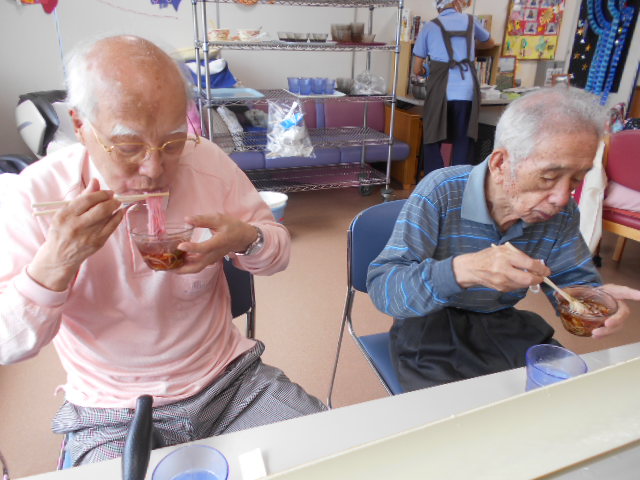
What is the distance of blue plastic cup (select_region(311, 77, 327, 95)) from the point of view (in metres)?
3.62

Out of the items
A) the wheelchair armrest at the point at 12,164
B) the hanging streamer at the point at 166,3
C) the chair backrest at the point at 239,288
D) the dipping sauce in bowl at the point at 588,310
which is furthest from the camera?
the hanging streamer at the point at 166,3

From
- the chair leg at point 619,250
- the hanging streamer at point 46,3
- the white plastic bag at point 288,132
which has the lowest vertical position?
the chair leg at point 619,250

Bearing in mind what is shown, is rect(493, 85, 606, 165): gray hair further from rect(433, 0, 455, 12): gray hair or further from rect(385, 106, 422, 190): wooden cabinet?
rect(385, 106, 422, 190): wooden cabinet

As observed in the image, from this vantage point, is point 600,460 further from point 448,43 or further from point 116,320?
point 448,43

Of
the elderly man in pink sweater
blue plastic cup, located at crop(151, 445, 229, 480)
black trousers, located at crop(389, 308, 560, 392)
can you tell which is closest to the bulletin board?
black trousers, located at crop(389, 308, 560, 392)

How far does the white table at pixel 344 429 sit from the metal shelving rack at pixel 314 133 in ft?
9.48

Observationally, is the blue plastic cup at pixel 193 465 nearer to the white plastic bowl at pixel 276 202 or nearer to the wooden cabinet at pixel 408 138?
the white plastic bowl at pixel 276 202

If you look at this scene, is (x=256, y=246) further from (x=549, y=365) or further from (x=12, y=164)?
(x=12, y=164)

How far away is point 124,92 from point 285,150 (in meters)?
2.72

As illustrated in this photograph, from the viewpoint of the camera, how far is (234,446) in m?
0.71

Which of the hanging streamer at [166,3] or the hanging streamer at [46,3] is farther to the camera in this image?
the hanging streamer at [166,3]

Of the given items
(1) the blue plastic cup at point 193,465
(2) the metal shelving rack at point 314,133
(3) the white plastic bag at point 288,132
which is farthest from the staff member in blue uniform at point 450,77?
(1) the blue plastic cup at point 193,465

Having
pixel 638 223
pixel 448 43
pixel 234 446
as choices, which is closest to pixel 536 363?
pixel 234 446

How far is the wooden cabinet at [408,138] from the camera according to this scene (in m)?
4.45
